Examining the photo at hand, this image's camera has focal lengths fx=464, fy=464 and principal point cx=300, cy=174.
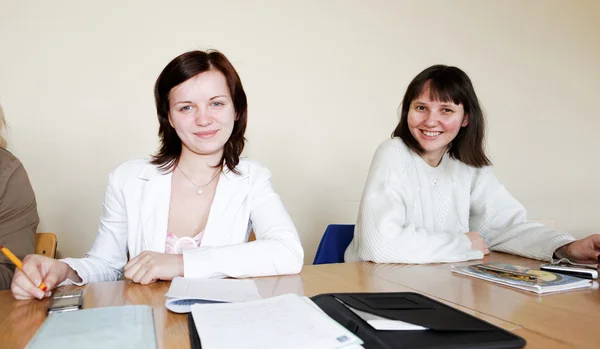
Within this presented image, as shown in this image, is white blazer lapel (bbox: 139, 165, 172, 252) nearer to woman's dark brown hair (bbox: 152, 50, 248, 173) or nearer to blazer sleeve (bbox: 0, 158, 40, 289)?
woman's dark brown hair (bbox: 152, 50, 248, 173)

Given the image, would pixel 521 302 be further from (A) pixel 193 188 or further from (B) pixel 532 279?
(A) pixel 193 188

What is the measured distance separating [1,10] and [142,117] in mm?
776

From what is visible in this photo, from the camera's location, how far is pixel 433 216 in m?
1.81

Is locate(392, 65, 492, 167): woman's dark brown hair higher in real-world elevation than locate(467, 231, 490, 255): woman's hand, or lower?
higher

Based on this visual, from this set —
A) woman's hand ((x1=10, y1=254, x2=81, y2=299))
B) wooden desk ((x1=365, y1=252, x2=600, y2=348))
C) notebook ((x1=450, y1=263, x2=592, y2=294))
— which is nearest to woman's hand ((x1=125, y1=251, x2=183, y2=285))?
woman's hand ((x1=10, y1=254, x2=81, y2=299))

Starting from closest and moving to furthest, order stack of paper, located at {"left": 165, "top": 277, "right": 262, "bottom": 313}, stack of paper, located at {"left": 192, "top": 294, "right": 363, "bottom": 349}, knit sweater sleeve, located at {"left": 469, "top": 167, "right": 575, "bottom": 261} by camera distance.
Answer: stack of paper, located at {"left": 192, "top": 294, "right": 363, "bottom": 349}
stack of paper, located at {"left": 165, "top": 277, "right": 262, "bottom": 313}
knit sweater sleeve, located at {"left": 469, "top": 167, "right": 575, "bottom": 261}

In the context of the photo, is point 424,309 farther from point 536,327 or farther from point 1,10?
point 1,10

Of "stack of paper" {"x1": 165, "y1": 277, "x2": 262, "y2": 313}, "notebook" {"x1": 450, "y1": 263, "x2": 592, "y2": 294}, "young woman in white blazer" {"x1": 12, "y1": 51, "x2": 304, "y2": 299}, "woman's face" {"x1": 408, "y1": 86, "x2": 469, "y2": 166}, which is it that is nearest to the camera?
"stack of paper" {"x1": 165, "y1": 277, "x2": 262, "y2": 313}

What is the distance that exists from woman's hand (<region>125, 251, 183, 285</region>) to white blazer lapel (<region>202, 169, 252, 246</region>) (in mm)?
264

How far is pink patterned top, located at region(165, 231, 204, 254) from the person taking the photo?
1.40m

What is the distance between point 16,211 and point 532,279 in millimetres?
1608

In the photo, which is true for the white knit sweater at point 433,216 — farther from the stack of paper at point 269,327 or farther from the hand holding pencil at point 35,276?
the hand holding pencil at point 35,276

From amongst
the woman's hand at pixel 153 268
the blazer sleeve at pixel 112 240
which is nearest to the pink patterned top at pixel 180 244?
the blazer sleeve at pixel 112 240

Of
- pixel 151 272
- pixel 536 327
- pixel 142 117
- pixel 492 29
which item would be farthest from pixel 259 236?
pixel 492 29
